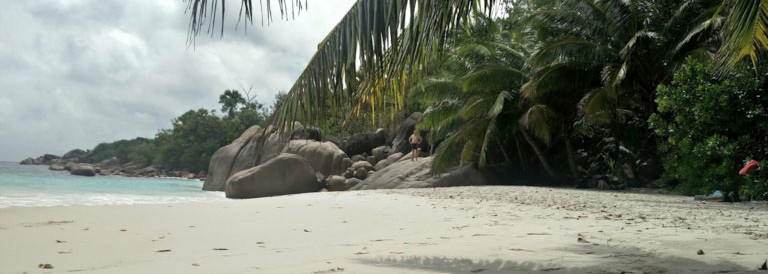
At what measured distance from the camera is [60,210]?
784 cm

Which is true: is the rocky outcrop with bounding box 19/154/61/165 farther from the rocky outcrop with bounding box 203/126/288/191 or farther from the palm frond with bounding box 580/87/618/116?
the palm frond with bounding box 580/87/618/116

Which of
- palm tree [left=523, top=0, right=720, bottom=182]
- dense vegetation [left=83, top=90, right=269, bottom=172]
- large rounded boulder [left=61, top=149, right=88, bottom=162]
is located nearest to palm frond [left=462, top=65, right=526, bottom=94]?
palm tree [left=523, top=0, right=720, bottom=182]

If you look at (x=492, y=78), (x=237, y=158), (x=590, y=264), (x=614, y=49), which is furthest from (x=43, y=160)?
(x=590, y=264)

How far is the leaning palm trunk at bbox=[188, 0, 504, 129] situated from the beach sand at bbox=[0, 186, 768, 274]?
3.99 feet

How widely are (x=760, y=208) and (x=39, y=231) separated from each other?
1022cm

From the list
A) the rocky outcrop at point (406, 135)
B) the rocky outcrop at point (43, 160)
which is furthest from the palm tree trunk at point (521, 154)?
the rocky outcrop at point (43, 160)

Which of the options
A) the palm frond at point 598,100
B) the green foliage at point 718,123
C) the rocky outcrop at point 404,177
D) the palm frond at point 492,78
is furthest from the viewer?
the rocky outcrop at point 404,177

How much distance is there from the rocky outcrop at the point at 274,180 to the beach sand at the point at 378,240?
10596mm

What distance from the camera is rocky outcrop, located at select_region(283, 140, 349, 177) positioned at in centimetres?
2445

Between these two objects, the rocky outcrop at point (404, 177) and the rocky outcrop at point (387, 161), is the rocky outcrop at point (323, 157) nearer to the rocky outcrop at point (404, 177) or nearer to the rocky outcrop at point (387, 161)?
the rocky outcrop at point (387, 161)

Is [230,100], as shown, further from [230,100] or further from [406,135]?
[406,135]

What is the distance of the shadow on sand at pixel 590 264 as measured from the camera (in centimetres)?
337

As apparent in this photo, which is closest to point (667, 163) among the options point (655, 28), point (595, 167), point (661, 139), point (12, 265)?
point (661, 139)

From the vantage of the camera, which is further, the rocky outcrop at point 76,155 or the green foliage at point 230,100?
the rocky outcrop at point 76,155
